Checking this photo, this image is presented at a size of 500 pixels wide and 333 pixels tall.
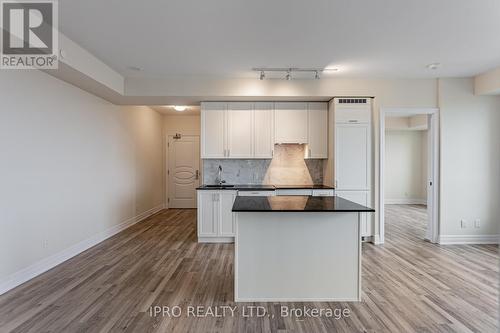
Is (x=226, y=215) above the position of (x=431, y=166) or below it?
below

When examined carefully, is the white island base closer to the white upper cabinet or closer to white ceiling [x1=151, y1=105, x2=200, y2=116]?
the white upper cabinet

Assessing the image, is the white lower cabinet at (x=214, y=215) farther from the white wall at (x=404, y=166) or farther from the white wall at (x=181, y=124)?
the white wall at (x=404, y=166)

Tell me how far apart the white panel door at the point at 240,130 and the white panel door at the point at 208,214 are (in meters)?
0.83

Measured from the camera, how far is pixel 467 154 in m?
4.59

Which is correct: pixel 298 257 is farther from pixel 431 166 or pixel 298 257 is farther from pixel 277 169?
pixel 431 166

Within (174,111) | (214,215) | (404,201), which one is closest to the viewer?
(214,215)

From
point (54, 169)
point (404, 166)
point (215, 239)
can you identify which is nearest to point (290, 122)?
point (215, 239)

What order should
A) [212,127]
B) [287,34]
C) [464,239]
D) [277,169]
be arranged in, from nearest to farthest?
[287,34] → [464,239] → [212,127] → [277,169]

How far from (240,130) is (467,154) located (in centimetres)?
379

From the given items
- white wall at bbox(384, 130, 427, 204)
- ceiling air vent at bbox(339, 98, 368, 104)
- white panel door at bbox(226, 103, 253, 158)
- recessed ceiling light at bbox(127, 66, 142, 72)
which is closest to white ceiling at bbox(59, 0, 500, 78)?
recessed ceiling light at bbox(127, 66, 142, 72)

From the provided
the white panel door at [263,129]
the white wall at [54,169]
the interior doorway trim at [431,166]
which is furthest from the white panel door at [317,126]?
the white wall at [54,169]

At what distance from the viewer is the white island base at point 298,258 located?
8.76 ft

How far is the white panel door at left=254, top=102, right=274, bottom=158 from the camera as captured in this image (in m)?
4.93

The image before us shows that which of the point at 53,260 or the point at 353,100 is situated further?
the point at 353,100
